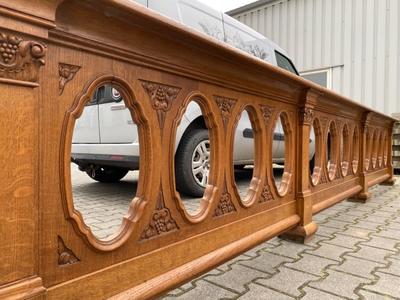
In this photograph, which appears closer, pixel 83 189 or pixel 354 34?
pixel 83 189

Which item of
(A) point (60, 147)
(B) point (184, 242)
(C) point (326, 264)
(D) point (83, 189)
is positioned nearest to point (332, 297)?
(C) point (326, 264)

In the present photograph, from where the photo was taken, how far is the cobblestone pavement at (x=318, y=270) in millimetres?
1539

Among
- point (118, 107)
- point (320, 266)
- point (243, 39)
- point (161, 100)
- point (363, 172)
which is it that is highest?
point (243, 39)

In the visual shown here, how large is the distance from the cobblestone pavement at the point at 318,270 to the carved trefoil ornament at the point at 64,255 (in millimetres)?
685

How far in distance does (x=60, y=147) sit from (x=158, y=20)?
1.53ft

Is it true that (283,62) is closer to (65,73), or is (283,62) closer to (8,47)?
(65,73)

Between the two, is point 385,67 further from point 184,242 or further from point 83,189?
point 184,242

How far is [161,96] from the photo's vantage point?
1.21 m

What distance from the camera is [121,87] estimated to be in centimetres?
108

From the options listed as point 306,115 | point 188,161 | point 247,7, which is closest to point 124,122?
point 188,161

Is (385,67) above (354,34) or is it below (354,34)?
below

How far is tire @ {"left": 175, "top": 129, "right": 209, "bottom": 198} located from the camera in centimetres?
334

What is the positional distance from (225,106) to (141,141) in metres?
0.50

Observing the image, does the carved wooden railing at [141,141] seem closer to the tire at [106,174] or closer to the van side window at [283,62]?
the van side window at [283,62]
